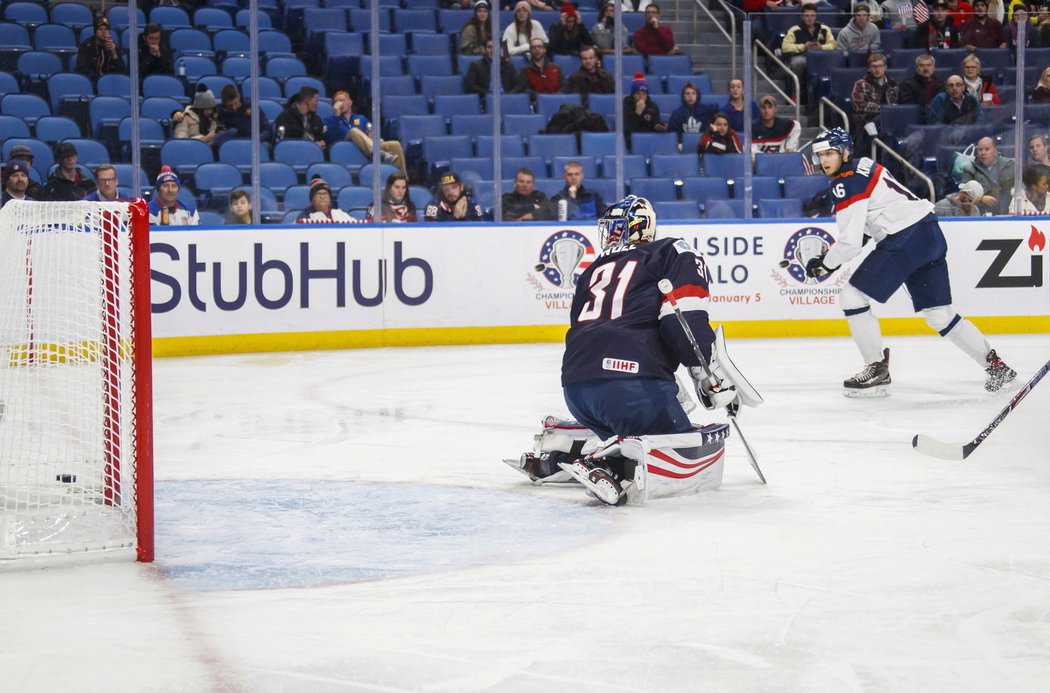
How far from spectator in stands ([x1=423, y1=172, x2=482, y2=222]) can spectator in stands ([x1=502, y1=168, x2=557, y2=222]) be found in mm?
243

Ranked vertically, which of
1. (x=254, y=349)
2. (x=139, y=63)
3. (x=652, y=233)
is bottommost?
(x=254, y=349)

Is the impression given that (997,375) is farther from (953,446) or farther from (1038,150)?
(1038,150)

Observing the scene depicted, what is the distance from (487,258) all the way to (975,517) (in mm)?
5876

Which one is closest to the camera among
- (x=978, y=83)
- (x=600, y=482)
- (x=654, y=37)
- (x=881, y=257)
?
(x=600, y=482)

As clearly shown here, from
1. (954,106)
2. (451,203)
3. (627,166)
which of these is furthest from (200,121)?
(954,106)

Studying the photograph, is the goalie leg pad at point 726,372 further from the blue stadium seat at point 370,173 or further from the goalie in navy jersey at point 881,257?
the blue stadium seat at point 370,173

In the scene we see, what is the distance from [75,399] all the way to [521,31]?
593 cm

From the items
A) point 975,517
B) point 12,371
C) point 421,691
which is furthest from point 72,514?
point 975,517

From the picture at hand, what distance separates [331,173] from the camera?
364 inches

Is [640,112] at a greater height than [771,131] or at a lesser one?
greater

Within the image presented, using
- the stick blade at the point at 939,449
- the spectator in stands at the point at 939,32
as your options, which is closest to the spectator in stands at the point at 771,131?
the spectator in stands at the point at 939,32

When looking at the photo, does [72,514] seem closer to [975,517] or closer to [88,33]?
[975,517]

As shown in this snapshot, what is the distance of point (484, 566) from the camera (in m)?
3.54

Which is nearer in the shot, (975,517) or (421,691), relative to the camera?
(421,691)
